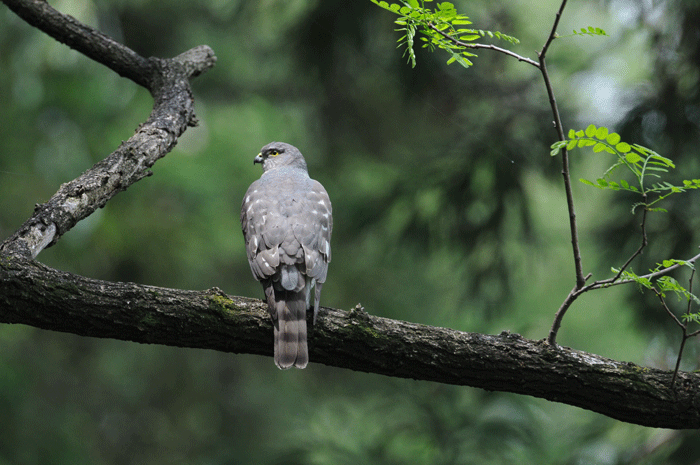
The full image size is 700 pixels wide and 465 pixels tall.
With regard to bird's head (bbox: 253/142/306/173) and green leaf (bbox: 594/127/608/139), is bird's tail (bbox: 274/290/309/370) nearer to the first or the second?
green leaf (bbox: 594/127/608/139)

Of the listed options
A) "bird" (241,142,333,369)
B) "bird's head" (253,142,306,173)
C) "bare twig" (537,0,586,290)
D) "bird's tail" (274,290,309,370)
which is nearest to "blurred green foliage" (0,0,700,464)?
"bird's head" (253,142,306,173)

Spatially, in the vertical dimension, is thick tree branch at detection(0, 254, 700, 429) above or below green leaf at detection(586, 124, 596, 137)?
below

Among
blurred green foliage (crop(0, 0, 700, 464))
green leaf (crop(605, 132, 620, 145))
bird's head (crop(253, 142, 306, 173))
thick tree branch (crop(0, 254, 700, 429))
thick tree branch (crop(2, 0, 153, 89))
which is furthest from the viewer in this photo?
blurred green foliage (crop(0, 0, 700, 464))

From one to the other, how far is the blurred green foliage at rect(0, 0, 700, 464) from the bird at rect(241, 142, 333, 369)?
7.31 feet

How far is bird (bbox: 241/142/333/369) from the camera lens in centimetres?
244

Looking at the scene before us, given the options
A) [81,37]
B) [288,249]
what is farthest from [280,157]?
[288,249]

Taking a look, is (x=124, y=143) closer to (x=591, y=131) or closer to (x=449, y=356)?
(x=449, y=356)

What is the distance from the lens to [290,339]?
2418 millimetres

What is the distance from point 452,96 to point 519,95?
678 mm

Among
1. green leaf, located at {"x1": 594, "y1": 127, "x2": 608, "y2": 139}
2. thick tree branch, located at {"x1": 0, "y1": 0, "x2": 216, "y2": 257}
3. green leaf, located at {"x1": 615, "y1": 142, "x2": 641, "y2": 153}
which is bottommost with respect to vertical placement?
green leaf, located at {"x1": 615, "y1": 142, "x2": 641, "y2": 153}

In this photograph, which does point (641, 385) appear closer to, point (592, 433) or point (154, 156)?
point (154, 156)

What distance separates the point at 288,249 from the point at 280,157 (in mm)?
1522

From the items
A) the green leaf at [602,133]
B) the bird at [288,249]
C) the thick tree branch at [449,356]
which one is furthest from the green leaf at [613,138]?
the bird at [288,249]

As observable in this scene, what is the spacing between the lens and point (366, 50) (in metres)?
5.96
